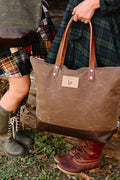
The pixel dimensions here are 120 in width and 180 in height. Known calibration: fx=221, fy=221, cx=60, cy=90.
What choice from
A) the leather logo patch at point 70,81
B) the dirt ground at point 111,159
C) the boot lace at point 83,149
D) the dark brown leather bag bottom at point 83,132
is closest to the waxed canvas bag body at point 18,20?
the leather logo patch at point 70,81

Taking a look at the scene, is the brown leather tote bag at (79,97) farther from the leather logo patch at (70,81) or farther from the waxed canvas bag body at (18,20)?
the waxed canvas bag body at (18,20)

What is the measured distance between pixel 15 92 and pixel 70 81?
24.8 inches

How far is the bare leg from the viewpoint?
1.96 m

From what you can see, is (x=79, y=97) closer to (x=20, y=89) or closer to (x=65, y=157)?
(x=20, y=89)

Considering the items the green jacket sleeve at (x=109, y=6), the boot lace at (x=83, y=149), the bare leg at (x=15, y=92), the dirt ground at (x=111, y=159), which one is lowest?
the dirt ground at (x=111, y=159)

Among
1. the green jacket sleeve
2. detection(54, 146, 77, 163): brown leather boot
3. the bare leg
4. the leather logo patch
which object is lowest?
detection(54, 146, 77, 163): brown leather boot

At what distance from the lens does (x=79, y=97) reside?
1579mm

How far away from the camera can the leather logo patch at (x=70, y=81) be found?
5.17 feet

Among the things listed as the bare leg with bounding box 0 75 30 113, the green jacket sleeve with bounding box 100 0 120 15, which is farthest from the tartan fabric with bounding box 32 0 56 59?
the green jacket sleeve with bounding box 100 0 120 15

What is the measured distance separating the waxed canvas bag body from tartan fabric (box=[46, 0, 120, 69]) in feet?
0.74

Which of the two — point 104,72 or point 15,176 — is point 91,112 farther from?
point 15,176

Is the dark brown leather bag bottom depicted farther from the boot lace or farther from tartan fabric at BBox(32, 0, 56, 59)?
tartan fabric at BBox(32, 0, 56, 59)

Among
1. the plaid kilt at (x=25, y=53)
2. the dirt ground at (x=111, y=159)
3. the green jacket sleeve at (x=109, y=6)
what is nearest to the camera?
the green jacket sleeve at (x=109, y=6)

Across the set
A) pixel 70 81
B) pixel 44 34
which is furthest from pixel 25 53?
pixel 70 81
